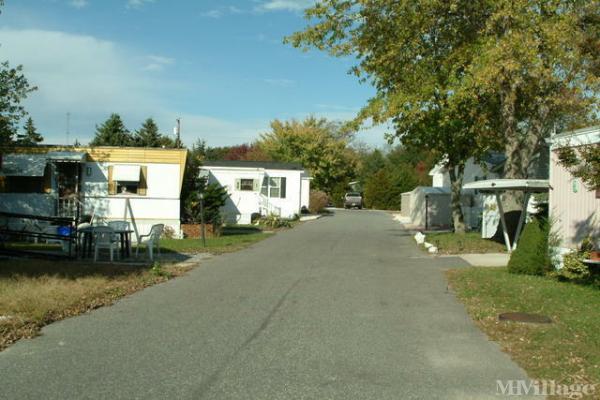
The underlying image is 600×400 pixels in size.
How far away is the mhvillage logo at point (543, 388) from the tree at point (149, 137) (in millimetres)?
43694

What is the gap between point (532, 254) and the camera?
13062mm

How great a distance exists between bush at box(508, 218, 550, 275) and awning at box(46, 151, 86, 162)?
1588cm

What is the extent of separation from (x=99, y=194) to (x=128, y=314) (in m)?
15.4

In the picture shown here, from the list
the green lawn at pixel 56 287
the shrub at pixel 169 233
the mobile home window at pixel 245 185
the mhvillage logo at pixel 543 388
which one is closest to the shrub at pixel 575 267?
the mhvillage logo at pixel 543 388

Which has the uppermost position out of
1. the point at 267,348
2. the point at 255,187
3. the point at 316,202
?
the point at 255,187

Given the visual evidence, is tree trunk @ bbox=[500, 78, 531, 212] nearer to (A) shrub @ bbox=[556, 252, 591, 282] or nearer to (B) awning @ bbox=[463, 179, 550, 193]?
(B) awning @ bbox=[463, 179, 550, 193]

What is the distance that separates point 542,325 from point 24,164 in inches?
780

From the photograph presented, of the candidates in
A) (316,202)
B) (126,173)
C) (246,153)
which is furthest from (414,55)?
(246,153)

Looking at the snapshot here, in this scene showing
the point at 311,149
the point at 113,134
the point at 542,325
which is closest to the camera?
the point at 542,325

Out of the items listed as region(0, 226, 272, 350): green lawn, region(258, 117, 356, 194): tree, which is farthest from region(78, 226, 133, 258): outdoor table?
region(258, 117, 356, 194): tree

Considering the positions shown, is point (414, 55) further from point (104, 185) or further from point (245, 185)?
point (245, 185)

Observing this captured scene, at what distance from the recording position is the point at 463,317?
9008 mm

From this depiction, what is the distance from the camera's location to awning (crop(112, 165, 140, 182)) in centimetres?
Result: 2341

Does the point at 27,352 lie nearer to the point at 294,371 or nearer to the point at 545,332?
the point at 294,371
